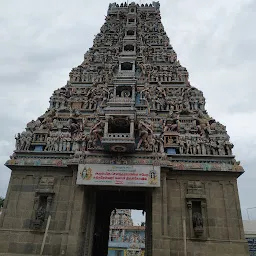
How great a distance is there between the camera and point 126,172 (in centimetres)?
1756

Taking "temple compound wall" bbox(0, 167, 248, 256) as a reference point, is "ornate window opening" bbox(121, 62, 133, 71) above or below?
above

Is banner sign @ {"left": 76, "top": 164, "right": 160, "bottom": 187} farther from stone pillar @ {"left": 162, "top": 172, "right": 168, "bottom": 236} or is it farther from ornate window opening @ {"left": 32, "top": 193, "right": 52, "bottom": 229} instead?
ornate window opening @ {"left": 32, "top": 193, "right": 52, "bottom": 229}

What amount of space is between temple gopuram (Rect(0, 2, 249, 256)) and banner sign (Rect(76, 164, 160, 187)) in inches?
2.8

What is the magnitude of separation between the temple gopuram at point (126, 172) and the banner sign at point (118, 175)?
7 centimetres

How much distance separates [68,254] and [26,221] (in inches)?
162

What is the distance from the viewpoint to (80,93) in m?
24.3

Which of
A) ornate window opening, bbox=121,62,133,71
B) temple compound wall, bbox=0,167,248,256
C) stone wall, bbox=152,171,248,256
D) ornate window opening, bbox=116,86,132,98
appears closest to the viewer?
stone wall, bbox=152,171,248,256

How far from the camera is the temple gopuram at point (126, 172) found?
1631cm

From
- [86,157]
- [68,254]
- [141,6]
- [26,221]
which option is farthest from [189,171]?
[141,6]

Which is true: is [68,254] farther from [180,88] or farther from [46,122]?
[180,88]

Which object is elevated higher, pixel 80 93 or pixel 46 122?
Answer: pixel 80 93

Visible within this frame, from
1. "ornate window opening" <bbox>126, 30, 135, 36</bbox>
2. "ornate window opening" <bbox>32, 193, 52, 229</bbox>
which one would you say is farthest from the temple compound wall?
"ornate window opening" <bbox>126, 30, 135, 36</bbox>

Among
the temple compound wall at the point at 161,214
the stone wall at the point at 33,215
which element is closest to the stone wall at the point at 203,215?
the temple compound wall at the point at 161,214

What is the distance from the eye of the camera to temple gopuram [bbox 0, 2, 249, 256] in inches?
642
